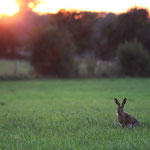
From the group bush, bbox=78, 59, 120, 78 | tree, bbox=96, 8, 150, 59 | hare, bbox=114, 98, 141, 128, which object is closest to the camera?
hare, bbox=114, 98, 141, 128

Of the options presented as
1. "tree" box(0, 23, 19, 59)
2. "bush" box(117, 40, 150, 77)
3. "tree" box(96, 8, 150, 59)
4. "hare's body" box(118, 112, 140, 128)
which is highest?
"tree" box(96, 8, 150, 59)

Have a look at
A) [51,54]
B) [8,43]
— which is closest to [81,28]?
[8,43]

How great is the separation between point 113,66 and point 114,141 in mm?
35599

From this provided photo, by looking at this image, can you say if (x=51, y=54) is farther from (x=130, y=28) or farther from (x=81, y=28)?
(x=81, y=28)

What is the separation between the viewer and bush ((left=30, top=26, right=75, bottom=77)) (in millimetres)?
39438

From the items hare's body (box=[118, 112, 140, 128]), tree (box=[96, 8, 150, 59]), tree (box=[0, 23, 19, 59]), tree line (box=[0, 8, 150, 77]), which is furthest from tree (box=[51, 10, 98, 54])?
hare's body (box=[118, 112, 140, 128])

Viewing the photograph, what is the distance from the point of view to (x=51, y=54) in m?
39.8

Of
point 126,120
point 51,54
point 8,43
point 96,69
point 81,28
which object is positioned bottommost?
point 126,120

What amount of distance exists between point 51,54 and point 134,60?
11526mm

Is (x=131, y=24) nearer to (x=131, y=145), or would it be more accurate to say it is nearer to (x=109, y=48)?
(x=109, y=48)

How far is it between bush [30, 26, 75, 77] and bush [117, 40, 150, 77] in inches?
293

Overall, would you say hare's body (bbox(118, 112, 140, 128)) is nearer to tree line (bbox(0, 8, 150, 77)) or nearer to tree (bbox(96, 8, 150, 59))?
tree line (bbox(0, 8, 150, 77))

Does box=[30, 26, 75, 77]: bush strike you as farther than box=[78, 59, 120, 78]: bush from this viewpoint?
No

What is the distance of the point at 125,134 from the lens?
24.4 ft
